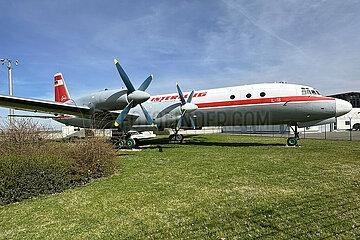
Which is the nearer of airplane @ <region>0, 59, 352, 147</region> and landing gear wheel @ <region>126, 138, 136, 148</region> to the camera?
airplane @ <region>0, 59, 352, 147</region>

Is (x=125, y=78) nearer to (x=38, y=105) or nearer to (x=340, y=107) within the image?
(x=38, y=105)

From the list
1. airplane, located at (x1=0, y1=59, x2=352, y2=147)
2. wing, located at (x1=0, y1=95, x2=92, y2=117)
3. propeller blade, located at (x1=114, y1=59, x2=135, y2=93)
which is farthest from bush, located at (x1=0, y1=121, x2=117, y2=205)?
propeller blade, located at (x1=114, y1=59, x2=135, y2=93)

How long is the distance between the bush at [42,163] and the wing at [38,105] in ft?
11.7

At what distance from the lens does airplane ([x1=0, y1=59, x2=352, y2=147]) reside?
12906 mm

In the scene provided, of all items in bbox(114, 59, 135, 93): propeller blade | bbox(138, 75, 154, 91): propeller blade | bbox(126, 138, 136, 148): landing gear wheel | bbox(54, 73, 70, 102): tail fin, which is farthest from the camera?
bbox(54, 73, 70, 102): tail fin

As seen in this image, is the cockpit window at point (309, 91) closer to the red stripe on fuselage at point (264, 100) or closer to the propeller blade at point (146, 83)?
the red stripe on fuselage at point (264, 100)

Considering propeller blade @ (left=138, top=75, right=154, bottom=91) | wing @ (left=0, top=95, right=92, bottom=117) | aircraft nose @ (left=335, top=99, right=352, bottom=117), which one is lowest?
aircraft nose @ (left=335, top=99, right=352, bottom=117)

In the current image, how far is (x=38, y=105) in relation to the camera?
1269cm

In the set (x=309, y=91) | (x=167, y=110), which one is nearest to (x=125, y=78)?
(x=167, y=110)

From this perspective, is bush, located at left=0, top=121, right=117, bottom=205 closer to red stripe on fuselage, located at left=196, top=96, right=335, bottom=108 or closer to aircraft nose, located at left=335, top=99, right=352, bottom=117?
red stripe on fuselage, located at left=196, top=96, right=335, bottom=108

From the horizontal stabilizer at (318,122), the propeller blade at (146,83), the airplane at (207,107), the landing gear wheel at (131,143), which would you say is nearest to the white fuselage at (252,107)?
the airplane at (207,107)

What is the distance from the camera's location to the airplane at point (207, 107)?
12906mm

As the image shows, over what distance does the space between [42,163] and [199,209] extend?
4.72 m

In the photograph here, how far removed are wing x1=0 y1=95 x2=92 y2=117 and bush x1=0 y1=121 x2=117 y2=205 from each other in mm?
3571
